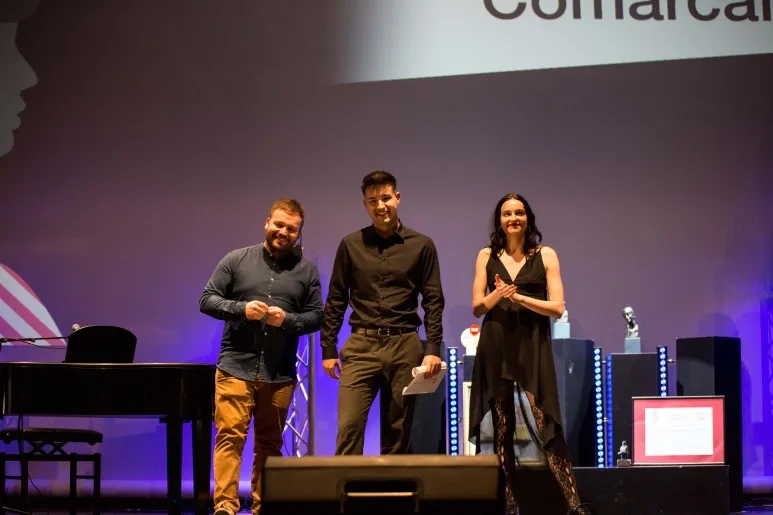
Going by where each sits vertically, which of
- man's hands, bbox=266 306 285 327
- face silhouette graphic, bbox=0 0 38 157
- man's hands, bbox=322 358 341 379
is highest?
face silhouette graphic, bbox=0 0 38 157

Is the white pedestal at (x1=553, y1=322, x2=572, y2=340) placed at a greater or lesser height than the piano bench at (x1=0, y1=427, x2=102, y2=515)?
greater

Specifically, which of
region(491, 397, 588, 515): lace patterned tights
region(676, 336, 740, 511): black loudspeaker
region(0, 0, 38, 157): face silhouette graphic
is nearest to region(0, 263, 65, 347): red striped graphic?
region(0, 0, 38, 157): face silhouette graphic

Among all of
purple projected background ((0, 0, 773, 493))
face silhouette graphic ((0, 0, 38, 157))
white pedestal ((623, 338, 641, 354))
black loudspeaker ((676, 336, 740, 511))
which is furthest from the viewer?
face silhouette graphic ((0, 0, 38, 157))

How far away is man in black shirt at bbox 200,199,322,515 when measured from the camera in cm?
421

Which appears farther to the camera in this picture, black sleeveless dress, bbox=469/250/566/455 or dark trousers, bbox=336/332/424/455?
black sleeveless dress, bbox=469/250/566/455

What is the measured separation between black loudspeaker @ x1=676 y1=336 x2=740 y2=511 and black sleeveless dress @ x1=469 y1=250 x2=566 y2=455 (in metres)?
1.59

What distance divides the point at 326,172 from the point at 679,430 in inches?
109

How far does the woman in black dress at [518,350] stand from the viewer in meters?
4.22

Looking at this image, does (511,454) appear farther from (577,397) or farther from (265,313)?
(265,313)

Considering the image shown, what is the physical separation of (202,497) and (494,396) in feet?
4.82

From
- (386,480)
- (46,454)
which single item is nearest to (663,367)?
(386,480)

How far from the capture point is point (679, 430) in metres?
5.10

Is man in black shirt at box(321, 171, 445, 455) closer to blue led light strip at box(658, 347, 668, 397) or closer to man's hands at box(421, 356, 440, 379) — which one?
man's hands at box(421, 356, 440, 379)

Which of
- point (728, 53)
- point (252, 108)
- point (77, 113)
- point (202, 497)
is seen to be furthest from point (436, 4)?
point (202, 497)
